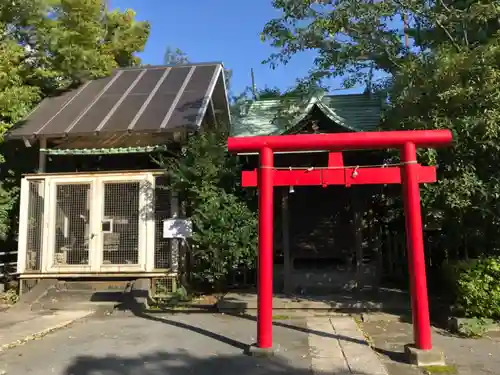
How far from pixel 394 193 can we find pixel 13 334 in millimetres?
7937

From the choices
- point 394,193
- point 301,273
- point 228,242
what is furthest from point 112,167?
point 394,193

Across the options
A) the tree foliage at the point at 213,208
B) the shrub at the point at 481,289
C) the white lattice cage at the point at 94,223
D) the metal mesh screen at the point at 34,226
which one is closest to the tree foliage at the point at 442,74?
the shrub at the point at 481,289

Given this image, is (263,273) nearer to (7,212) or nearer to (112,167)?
(112,167)

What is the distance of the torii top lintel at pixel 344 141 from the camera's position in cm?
689

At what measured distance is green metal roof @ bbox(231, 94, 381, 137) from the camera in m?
10.7

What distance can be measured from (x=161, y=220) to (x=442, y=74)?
7.00 m

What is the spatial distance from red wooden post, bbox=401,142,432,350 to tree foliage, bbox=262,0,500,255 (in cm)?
134

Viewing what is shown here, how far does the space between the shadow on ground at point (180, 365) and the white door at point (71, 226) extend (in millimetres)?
5530

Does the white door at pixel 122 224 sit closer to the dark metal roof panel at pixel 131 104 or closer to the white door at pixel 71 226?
the white door at pixel 71 226

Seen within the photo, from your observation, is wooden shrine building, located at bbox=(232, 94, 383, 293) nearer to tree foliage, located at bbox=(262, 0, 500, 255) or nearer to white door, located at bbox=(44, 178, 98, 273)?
tree foliage, located at bbox=(262, 0, 500, 255)

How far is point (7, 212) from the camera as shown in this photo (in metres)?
12.9

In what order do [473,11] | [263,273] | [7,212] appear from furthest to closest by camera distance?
[7,212], [473,11], [263,273]

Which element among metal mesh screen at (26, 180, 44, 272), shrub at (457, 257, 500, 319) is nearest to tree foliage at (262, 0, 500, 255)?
shrub at (457, 257, 500, 319)

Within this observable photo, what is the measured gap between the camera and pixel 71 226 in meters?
12.1
